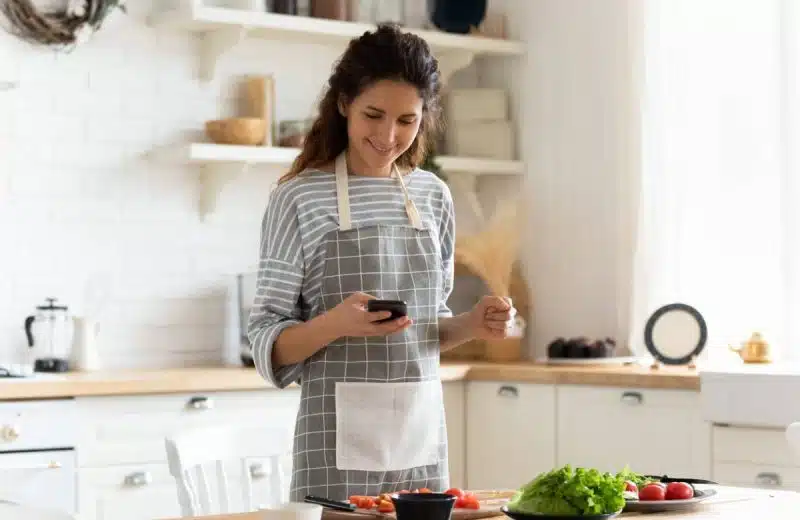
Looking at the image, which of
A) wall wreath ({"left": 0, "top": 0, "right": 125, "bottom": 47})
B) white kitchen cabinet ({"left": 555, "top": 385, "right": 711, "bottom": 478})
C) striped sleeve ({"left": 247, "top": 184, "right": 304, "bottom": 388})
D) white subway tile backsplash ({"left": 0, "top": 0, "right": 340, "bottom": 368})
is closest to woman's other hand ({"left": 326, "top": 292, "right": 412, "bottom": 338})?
striped sleeve ({"left": 247, "top": 184, "right": 304, "bottom": 388})

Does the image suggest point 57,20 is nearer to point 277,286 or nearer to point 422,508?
point 277,286

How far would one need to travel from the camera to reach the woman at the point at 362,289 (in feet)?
7.86

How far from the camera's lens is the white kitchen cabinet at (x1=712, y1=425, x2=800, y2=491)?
3.58 meters

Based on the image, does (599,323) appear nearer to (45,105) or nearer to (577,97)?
(577,97)

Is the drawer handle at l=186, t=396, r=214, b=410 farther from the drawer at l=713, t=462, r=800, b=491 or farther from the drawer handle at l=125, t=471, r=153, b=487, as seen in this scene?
the drawer at l=713, t=462, r=800, b=491

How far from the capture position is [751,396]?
12.0 ft

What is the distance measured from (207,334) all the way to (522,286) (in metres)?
1.17

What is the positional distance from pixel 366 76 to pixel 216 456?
0.77m

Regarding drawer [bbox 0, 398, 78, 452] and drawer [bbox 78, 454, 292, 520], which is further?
drawer [bbox 78, 454, 292, 520]

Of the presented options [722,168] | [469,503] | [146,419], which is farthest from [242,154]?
[469,503]

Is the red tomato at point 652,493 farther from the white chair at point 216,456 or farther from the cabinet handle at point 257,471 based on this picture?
the cabinet handle at point 257,471

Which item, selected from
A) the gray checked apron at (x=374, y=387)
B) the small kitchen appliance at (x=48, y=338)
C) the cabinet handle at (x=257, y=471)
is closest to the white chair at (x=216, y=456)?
the gray checked apron at (x=374, y=387)

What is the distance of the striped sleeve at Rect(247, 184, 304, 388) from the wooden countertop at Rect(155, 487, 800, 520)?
1.18 ft

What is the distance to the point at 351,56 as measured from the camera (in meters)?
2.48
